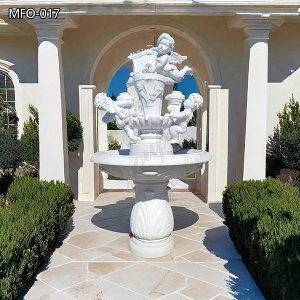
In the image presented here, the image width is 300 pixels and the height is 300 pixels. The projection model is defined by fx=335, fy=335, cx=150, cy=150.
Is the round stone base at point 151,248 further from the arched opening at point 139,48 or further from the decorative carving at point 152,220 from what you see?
the arched opening at point 139,48

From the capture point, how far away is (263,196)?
460 cm

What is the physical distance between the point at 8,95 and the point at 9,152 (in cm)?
260

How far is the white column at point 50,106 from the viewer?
657cm

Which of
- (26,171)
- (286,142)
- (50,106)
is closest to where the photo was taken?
(50,106)

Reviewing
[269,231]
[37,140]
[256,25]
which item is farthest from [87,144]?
[269,231]

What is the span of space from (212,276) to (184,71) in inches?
115

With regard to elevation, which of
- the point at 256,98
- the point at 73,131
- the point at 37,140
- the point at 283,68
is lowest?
the point at 37,140

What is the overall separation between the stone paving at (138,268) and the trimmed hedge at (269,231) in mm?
311

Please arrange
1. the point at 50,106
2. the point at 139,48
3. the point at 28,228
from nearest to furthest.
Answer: the point at 28,228 < the point at 50,106 < the point at 139,48

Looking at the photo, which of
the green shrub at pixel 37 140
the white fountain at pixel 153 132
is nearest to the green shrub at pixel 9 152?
the green shrub at pixel 37 140

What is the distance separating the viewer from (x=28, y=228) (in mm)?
3611

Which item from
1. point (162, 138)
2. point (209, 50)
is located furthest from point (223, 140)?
point (162, 138)

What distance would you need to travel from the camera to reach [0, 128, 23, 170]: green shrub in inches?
293

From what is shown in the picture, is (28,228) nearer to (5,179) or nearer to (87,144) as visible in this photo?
(87,144)
